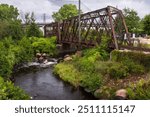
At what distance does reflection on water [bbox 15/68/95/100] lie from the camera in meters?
23.2

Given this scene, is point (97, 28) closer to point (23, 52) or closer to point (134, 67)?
point (23, 52)

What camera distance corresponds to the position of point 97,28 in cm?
3888

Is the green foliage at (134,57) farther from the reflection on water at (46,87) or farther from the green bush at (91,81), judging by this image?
the reflection on water at (46,87)

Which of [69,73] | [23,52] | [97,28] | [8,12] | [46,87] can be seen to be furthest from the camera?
[8,12]

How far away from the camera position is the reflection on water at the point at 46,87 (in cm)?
2323

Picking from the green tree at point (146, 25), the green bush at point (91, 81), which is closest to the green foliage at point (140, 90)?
the green bush at point (91, 81)

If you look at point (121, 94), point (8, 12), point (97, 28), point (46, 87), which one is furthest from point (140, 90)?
point (8, 12)

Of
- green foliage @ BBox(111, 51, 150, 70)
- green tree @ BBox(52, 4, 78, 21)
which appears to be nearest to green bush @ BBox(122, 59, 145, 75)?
green foliage @ BBox(111, 51, 150, 70)

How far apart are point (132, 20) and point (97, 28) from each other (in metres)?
19.7

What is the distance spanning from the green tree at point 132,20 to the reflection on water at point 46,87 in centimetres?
2809

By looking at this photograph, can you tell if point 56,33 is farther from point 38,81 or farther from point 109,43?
point 38,81

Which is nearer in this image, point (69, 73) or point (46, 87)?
point (46, 87)

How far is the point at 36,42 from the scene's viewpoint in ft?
146

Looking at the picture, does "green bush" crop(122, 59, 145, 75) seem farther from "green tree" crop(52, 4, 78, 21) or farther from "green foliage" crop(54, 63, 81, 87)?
"green tree" crop(52, 4, 78, 21)
